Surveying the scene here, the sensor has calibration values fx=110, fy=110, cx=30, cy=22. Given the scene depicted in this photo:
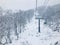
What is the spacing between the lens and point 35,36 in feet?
4.46

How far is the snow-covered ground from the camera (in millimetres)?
1357

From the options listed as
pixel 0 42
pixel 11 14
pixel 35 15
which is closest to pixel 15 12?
pixel 11 14

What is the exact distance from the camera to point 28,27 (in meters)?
1.36

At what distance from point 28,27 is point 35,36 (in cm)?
14

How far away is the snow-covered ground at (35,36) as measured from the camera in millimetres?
1357

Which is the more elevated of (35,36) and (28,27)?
(28,27)

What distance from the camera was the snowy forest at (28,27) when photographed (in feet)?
4.46

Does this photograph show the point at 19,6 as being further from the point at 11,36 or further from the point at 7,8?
the point at 11,36

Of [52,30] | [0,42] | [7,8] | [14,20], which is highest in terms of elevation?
[7,8]

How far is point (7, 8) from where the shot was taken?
1.37 meters

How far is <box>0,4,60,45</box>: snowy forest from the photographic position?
1.36 metres

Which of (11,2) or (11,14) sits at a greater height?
(11,2)

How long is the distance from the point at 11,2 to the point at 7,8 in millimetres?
91

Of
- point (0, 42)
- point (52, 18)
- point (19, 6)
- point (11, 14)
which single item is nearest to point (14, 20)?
point (11, 14)
